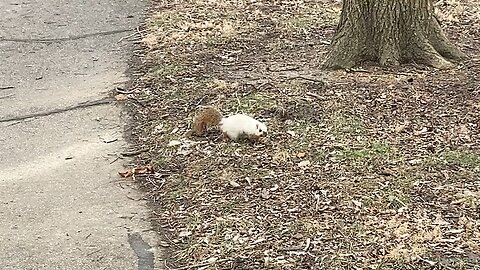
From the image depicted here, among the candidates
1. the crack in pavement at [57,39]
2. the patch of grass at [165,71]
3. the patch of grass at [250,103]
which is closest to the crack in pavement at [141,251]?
the patch of grass at [250,103]

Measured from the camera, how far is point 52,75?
5902mm

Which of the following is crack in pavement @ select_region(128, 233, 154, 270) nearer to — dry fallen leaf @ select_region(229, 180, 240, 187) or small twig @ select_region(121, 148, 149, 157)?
dry fallen leaf @ select_region(229, 180, 240, 187)

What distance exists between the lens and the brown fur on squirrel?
4234 millimetres

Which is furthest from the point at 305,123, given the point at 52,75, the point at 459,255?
the point at 52,75

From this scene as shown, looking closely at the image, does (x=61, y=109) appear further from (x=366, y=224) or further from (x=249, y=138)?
(x=366, y=224)

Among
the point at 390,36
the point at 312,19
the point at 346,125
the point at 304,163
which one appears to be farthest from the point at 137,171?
the point at 312,19

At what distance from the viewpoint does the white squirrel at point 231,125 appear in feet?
13.3

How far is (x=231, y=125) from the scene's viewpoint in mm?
4094

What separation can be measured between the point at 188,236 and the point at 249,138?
3.11 feet

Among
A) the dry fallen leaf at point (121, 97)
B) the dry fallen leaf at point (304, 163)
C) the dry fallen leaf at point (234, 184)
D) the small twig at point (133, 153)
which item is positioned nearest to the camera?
the dry fallen leaf at point (234, 184)

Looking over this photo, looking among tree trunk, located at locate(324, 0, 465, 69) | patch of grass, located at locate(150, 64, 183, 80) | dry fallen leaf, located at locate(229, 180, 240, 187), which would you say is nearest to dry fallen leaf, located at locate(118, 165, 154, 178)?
dry fallen leaf, located at locate(229, 180, 240, 187)

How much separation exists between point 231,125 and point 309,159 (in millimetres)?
522

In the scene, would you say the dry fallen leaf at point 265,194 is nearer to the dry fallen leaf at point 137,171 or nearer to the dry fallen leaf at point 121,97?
the dry fallen leaf at point 137,171

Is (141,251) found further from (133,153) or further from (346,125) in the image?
(346,125)
